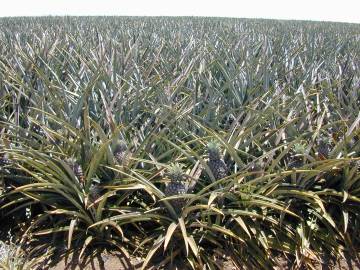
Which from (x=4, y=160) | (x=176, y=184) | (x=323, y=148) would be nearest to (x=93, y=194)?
(x=176, y=184)

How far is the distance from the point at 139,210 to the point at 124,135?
1.59 feet

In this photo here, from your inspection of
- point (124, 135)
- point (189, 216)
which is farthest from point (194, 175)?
point (124, 135)

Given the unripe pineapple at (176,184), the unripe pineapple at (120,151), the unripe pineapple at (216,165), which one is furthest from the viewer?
the unripe pineapple at (120,151)

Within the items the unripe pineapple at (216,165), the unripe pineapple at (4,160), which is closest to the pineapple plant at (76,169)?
the unripe pineapple at (4,160)

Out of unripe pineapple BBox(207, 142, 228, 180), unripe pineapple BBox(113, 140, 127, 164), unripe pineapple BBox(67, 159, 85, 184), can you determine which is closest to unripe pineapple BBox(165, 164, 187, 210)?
unripe pineapple BBox(207, 142, 228, 180)

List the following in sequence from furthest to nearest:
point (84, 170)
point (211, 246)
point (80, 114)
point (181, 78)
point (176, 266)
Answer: point (181, 78), point (80, 114), point (84, 170), point (211, 246), point (176, 266)

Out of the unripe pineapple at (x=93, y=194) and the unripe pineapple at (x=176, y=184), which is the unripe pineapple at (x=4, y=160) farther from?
the unripe pineapple at (x=176, y=184)

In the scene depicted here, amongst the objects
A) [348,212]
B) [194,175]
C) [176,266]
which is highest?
[194,175]

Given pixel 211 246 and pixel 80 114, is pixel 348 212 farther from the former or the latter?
pixel 80 114

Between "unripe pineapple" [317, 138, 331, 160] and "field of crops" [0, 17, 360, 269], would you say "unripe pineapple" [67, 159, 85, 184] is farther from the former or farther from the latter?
"unripe pineapple" [317, 138, 331, 160]

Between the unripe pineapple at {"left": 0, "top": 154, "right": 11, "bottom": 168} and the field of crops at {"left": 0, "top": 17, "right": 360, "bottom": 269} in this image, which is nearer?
the field of crops at {"left": 0, "top": 17, "right": 360, "bottom": 269}

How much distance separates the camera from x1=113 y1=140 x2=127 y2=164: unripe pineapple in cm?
222

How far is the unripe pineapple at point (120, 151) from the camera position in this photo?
7.28ft

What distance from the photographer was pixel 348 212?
2.36 metres
